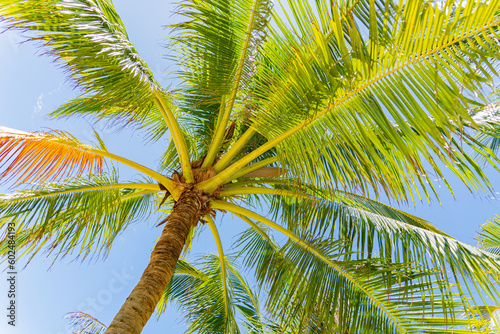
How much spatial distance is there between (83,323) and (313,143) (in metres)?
4.71

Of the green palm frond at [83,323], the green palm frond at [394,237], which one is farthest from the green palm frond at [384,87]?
the green palm frond at [83,323]

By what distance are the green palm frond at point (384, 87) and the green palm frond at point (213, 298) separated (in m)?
3.13

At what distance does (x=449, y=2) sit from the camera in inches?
82.4

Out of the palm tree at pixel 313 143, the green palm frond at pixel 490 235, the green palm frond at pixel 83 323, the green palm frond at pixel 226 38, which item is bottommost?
the green palm frond at pixel 83 323

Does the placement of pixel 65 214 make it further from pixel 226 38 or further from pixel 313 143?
pixel 313 143

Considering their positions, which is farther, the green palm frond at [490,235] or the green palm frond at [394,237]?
the green palm frond at [490,235]

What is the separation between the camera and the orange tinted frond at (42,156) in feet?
12.0

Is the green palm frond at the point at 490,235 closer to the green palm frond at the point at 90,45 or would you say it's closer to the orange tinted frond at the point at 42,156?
the green palm frond at the point at 90,45

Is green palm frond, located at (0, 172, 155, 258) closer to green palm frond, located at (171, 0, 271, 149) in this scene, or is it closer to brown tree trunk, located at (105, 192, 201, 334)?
brown tree trunk, located at (105, 192, 201, 334)

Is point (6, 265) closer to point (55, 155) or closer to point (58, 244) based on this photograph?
point (58, 244)

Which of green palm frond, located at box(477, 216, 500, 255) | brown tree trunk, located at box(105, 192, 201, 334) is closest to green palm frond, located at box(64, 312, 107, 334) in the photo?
brown tree trunk, located at box(105, 192, 201, 334)

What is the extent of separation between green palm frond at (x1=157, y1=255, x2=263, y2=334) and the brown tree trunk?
170 centimetres

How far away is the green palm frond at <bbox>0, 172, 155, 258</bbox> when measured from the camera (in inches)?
171

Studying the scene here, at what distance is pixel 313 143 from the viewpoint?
2930mm
